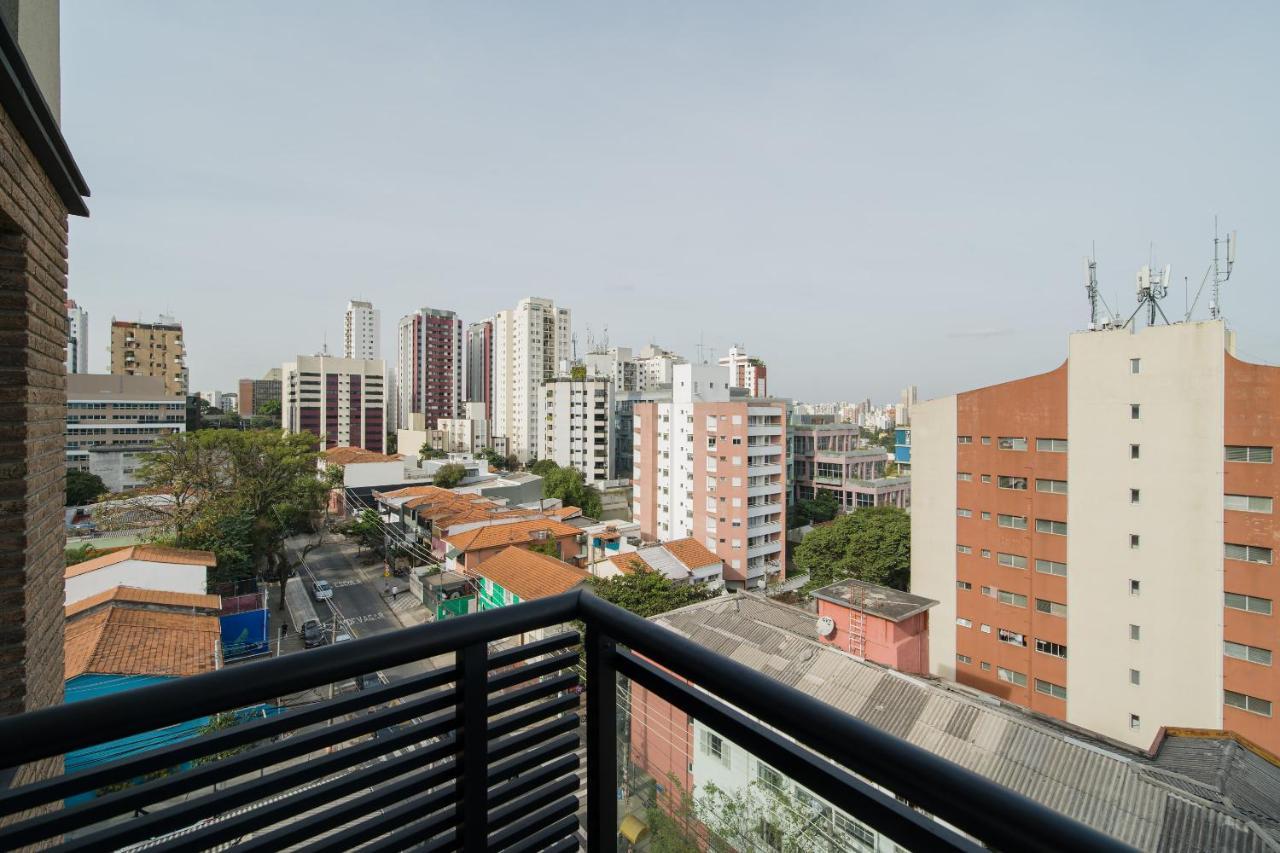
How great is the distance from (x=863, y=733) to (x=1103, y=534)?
44.1 feet

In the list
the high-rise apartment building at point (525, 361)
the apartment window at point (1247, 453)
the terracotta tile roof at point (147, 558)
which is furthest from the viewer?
the high-rise apartment building at point (525, 361)

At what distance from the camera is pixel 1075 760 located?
511 centimetres

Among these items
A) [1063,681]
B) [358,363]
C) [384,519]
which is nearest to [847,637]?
[1063,681]

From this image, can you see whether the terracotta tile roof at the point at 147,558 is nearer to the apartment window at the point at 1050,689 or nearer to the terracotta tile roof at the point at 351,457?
the terracotta tile roof at the point at 351,457

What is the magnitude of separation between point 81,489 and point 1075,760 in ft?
96.0

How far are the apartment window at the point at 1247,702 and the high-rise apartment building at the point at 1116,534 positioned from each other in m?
0.02

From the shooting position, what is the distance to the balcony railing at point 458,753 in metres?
0.62

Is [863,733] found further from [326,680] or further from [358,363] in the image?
[358,363]

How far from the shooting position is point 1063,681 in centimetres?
1162

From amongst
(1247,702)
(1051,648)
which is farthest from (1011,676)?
(1247,702)

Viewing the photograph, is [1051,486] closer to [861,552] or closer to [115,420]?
[861,552]

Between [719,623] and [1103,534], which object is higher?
[1103,534]

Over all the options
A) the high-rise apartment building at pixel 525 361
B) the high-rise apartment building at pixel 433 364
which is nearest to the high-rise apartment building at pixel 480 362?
the high-rise apartment building at pixel 433 364

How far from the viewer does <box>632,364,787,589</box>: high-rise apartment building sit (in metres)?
20.8
